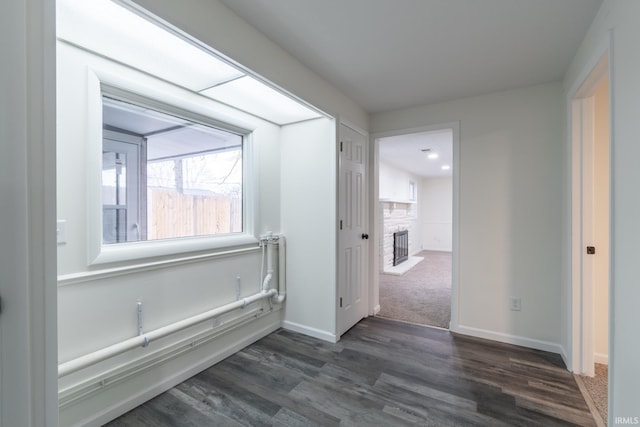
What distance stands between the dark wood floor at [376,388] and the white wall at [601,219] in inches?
16.2

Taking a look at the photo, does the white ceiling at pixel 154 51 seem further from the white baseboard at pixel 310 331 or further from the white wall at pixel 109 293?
the white baseboard at pixel 310 331

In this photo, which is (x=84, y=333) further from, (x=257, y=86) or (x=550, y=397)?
(x=550, y=397)

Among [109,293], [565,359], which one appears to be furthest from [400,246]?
[109,293]

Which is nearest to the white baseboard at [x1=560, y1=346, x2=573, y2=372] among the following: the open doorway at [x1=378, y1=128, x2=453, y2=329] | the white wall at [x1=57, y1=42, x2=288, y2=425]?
the open doorway at [x1=378, y1=128, x2=453, y2=329]

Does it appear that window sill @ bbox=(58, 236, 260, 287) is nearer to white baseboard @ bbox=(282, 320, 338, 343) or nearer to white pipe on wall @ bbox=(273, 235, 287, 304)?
white pipe on wall @ bbox=(273, 235, 287, 304)

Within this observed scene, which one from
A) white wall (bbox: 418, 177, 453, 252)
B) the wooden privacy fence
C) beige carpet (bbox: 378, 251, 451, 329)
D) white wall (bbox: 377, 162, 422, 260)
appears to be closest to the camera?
the wooden privacy fence

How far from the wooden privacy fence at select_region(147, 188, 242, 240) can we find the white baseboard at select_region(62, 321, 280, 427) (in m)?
0.94

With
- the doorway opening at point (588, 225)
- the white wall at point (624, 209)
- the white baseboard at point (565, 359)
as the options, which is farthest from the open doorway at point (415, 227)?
the white wall at point (624, 209)

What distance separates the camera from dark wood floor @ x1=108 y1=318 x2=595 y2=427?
1612 millimetres

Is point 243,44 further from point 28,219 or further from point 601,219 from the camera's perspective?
point 601,219

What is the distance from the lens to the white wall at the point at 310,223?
8.46ft

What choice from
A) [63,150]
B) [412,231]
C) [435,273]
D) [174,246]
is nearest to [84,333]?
→ [174,246]

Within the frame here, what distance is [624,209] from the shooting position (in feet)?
4.00

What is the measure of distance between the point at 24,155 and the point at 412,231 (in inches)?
311
